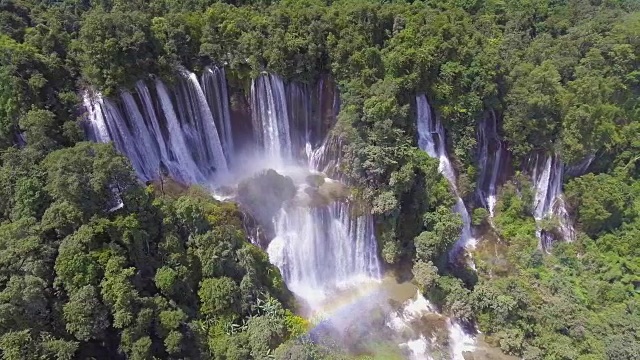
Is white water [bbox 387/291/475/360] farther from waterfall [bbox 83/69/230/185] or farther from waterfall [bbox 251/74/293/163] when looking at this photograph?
waterfall [bbox 83/69/230/185]

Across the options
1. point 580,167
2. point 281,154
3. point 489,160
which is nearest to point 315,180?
point 281,154

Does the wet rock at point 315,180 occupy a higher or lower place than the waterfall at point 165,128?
lower

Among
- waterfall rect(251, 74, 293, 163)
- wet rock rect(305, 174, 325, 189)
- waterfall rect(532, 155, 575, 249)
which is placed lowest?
waterfall rect(532, 155, 575, 249)

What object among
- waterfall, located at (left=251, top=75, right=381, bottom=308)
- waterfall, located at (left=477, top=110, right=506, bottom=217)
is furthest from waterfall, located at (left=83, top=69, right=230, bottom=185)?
waterfall, located at (left=477, top=110, right=506, bottom=217)

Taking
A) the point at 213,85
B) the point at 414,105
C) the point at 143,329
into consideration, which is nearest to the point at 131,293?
the point at 143,329

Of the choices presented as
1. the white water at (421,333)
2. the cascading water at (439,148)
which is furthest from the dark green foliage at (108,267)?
the cascading water at (439,148)

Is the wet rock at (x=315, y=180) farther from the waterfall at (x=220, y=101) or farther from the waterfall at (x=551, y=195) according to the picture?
the waterfall at (x=551, y=195)

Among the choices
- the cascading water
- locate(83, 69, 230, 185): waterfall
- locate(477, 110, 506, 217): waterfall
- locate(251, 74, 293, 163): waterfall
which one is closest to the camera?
locate(83, 69, 230, 185): waterfall
